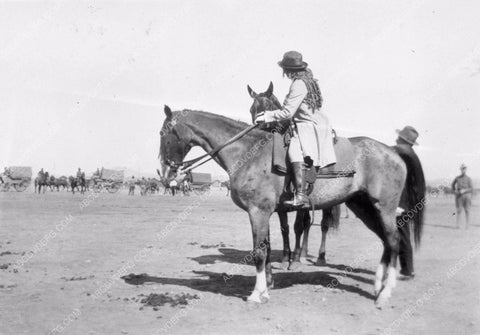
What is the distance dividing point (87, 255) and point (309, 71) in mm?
6659

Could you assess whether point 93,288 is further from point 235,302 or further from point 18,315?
point 235,302

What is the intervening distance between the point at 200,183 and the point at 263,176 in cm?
5546

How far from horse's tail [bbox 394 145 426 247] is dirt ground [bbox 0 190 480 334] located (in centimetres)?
107

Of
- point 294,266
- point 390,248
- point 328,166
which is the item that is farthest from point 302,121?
point 294,266

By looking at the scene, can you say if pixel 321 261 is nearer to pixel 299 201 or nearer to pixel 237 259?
pixel 237 259

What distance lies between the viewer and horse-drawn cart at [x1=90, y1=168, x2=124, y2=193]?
57.2m

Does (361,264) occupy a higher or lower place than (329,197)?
lower

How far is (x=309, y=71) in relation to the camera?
7.57 meters

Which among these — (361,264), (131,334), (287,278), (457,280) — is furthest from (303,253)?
(131,334)

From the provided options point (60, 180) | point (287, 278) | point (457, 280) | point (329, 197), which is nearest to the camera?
point (329, 197)

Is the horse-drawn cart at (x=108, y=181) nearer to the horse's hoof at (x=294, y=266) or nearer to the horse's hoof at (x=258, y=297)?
the horse's hoof at (x=294, y=266)

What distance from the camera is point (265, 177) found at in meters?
7.14

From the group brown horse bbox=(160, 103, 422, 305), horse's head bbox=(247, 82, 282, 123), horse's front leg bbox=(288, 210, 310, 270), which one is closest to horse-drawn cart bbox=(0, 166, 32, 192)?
horse's head bbox=(247, 82, 282, 123)

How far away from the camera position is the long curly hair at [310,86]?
738 cm
